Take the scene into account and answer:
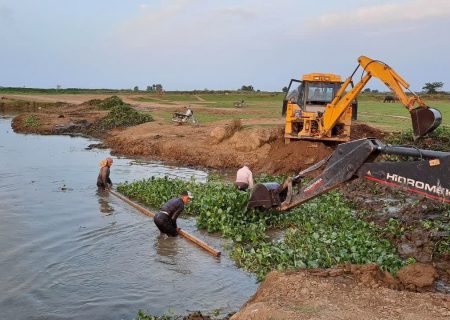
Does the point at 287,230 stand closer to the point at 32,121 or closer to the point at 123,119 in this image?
the point at 123,119

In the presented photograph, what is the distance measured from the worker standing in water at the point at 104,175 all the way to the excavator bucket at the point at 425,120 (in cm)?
1069

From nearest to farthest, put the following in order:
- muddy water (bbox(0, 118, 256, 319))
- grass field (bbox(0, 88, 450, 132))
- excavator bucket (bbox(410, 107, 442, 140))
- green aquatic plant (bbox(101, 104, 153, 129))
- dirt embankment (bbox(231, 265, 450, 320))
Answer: dirt embankment (bbox(231, 265, 450, 320))
muddy water (bbox(0, 118, 256, 319))
excavator bucket (bbox(410, 107, 442, 140))
grass field (bbox(0, 88, 450, 132))
green aquatic plant (bbox(101, 104, 153, 129))

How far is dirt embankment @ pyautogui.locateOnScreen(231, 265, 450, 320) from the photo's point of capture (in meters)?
6.55

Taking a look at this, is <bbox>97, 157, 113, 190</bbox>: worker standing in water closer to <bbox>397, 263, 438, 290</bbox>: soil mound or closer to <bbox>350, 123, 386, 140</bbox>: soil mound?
<bbox>397, 263, 438, 290</bbox>: soil mound

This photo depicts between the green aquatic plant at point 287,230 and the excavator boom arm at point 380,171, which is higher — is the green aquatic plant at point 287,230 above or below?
below

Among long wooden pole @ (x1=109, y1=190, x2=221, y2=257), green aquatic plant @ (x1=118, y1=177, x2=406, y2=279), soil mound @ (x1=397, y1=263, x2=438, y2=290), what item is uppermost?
soil mound @ (x1=397, y1=263, x2=438, y2=290)

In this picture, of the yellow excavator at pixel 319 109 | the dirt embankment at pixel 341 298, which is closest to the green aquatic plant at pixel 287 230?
the dirt embankment at pixel 341 298

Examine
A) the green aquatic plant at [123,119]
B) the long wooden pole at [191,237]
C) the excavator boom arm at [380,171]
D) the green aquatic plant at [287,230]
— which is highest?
the excavator boom arm at [380,171]

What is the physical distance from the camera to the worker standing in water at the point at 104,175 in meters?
18.0

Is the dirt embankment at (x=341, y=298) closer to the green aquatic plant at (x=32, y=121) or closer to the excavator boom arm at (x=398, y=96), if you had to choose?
the excavator boom arm at (x=398, y=96)

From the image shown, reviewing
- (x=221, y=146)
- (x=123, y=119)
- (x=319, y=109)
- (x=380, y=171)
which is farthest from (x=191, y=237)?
(x=123, y=119)

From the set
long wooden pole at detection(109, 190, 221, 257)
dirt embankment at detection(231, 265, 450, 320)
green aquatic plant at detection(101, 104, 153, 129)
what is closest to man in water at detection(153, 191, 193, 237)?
long wooden pole at detection(109, 190, 221, 257)

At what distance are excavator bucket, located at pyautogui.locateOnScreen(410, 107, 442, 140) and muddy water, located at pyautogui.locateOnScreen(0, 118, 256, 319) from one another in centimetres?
468

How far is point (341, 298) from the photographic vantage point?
277 inches
